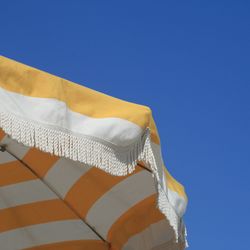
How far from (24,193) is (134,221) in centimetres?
69

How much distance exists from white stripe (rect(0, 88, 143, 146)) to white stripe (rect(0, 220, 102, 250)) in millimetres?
1251

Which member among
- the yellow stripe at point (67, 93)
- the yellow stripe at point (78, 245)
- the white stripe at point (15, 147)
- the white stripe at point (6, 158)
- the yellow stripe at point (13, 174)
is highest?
the yellow stripe at point (67, 93)

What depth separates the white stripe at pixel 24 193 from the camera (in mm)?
3361

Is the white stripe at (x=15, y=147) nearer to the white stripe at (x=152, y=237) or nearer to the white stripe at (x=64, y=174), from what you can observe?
the white stripe at (x=64, y=174)

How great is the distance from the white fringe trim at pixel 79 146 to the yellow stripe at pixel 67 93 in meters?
0.11

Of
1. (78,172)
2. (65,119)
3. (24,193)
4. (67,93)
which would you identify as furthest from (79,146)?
(24,193)

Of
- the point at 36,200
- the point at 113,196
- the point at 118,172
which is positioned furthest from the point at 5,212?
the point at 118,172

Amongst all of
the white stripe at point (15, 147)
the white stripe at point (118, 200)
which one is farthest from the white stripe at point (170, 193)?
the white stripe at point (15, 147)

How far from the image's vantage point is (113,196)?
126 inches

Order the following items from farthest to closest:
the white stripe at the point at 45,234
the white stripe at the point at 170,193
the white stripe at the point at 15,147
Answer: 1. the white stripe at the point at 45,234
2. the white stripe at the point at 15,147
3. the white stripe at the point at 170,193

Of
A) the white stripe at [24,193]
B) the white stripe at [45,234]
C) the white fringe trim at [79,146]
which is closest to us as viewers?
the white fringe trim at [79,146]

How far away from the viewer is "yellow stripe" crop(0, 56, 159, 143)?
89.0 inches

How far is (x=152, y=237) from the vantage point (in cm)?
334

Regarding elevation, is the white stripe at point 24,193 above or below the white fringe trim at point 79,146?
below
